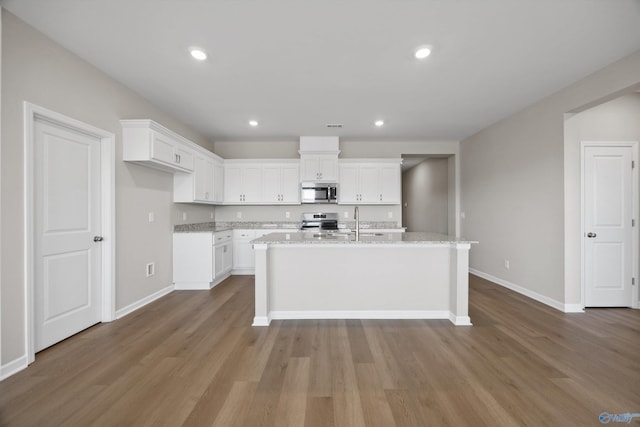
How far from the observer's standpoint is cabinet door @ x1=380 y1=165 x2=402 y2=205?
5.56 m

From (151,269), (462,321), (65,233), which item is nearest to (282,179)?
(151,269)

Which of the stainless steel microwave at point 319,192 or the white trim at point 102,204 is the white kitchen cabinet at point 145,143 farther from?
the stainless steel microwave at point 319,192

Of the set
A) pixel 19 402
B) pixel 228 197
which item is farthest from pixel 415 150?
pixel 19 402

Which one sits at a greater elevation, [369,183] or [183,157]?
[183,157]

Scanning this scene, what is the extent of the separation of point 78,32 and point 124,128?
1.09m

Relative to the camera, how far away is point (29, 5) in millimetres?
2004

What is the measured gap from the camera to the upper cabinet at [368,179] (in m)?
5.56

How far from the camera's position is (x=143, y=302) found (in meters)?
3.55

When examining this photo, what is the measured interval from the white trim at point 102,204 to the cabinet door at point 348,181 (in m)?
3.72

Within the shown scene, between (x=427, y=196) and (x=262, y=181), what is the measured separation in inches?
187

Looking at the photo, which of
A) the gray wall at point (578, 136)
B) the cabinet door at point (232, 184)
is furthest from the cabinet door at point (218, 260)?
the gray wall at point (578, 136)

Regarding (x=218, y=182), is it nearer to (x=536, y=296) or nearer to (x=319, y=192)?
(x=319, y=192)

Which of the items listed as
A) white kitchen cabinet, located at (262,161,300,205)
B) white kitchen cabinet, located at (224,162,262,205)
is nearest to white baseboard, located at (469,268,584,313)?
white kitchen cabinet, located at (262,161,300,205)

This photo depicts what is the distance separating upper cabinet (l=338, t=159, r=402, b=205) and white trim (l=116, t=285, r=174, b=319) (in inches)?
133
